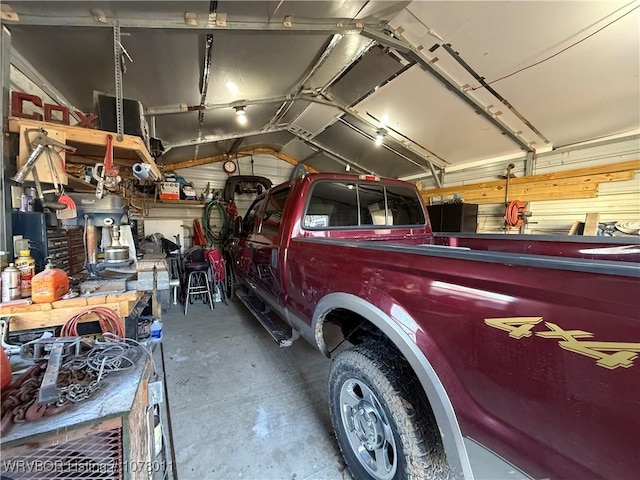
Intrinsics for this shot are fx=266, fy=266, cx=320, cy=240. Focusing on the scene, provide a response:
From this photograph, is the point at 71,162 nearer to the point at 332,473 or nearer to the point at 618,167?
the point at 332,473

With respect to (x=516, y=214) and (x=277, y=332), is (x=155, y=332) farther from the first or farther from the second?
(x=516, y=214)

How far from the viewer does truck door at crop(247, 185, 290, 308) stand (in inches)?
92.5

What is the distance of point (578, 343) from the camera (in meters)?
0.63

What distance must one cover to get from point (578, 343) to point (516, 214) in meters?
4.77

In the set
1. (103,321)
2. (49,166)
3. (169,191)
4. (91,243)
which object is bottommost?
(103,321)

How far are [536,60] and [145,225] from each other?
7.25m

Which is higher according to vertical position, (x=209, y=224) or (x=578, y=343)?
(x=209, y=224)

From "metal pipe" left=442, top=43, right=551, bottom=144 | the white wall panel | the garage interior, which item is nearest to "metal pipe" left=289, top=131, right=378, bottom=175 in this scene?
the garage interior

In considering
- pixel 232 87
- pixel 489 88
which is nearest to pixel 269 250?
pixel 232 87

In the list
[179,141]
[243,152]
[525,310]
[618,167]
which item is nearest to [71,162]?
[179,141]

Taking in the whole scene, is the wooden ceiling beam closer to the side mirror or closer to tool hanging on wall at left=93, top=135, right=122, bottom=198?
the side mirror

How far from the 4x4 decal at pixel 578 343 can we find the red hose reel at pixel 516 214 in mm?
4655

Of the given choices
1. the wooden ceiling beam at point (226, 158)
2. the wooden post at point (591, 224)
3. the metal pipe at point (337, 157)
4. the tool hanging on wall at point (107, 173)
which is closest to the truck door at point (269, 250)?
the tool hanging on wall at point (107, 173)

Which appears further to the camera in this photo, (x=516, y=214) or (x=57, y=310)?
(x=516, y=214)
